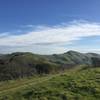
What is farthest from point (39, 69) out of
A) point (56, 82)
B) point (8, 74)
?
point (56, 82)

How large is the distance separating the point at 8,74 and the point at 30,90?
105482mm

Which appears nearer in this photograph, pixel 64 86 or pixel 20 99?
pixel 20 99

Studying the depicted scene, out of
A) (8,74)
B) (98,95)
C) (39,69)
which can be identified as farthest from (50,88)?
(39,69)

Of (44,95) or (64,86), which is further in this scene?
(64,86)

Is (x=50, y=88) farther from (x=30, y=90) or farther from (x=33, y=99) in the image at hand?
(x=33, y=99)

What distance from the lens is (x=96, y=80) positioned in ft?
108

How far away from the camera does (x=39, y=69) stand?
165 meters

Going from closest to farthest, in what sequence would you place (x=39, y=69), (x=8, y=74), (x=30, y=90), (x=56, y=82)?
(x=30, y=90)
(x=56, y=82)
(x=8, y=74)
(x=39, y=69)

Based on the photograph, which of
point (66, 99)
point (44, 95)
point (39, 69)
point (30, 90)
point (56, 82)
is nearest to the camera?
point (66, 99)

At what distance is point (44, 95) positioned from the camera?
27.2 meters

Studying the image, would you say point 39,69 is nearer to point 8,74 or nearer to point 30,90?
point 8,74

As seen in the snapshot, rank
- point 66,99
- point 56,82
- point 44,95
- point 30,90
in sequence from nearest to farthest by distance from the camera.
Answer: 1. point 66,99
2. point 44,95
3. point 30,90
4. point 56,82

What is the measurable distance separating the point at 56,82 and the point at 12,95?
711 cm

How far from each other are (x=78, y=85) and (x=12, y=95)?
27.4 feet
